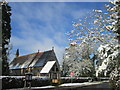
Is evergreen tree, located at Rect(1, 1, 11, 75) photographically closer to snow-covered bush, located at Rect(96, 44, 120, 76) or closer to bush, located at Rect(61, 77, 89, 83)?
bush, located at Rect(61, 77, 89, 83)

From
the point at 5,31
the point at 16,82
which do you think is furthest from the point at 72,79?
the point at 5,31

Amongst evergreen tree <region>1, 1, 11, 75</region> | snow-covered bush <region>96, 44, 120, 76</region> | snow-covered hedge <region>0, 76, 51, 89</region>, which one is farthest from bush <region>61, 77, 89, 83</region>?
snow-covered bush <region>96, 44, 120, 76</region>

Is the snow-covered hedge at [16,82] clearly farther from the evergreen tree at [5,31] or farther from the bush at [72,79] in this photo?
the bush at [72,79]

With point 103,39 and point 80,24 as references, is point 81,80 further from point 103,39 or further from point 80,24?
point 103,39

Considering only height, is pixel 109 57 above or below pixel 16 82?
above

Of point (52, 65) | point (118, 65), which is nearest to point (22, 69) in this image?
point (52, 65)

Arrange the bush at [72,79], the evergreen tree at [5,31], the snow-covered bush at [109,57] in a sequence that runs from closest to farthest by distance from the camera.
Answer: the snow-covered bush at [109,57]
the evergreen tree at [5,31]
the bush at [72,79]

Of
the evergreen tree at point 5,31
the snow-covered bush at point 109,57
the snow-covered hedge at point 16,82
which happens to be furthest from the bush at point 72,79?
the snow-covered bush at point 109,57

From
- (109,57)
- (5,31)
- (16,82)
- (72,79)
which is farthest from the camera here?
(72,79)

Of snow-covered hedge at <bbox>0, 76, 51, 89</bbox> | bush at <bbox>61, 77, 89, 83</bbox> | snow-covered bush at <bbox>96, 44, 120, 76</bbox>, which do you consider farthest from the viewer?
bush at <bbox>61, 77, 89, 83</bbox>

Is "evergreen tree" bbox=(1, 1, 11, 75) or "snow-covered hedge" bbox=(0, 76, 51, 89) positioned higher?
"evergreen tree" bbox=(1, 1, 11, 75)

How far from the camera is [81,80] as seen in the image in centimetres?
3381

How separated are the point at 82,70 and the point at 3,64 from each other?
2015 cm

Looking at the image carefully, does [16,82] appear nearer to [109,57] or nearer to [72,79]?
[72,79]
